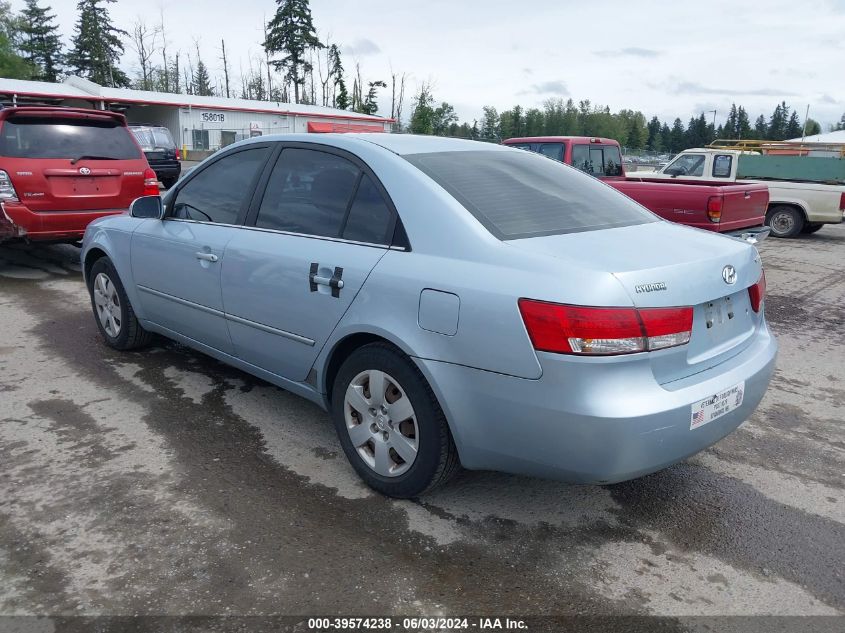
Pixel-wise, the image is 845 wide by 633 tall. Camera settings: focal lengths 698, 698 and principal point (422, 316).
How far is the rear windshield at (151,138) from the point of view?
18859 mm

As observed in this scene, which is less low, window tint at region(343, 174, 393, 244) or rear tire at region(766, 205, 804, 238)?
window tint at region(343, 174, 393, 244)

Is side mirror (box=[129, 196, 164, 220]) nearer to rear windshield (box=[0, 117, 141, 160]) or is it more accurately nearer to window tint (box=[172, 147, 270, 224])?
window tint (box=[172, 147, 270, 224])

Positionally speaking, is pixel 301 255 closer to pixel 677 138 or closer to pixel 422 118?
pixel 422 118

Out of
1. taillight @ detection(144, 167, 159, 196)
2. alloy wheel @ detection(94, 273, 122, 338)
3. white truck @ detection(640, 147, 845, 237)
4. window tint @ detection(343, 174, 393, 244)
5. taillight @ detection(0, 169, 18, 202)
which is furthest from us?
white truck @ detection(640, 147, 845, 237)

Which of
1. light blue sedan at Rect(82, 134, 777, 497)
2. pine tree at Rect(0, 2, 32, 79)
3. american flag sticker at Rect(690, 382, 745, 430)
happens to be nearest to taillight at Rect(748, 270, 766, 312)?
light blue sedan at Rect(82, 134, 777, 497)

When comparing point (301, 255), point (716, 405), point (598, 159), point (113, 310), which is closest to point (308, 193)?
point (301, 255)

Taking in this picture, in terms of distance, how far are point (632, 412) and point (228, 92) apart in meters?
83.0

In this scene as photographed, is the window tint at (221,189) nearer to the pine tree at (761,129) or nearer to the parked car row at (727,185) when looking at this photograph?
the parked car row at (727,185)

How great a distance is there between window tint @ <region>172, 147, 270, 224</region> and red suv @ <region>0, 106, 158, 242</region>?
12.5 feet

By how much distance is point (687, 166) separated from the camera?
1487 centimetres

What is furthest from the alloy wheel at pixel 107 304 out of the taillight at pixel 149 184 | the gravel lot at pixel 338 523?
the taillight at pixel 149 184

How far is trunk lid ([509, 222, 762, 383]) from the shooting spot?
2592mm

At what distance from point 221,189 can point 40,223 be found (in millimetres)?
4318

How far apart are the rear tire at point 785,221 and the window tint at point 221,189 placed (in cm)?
1232
